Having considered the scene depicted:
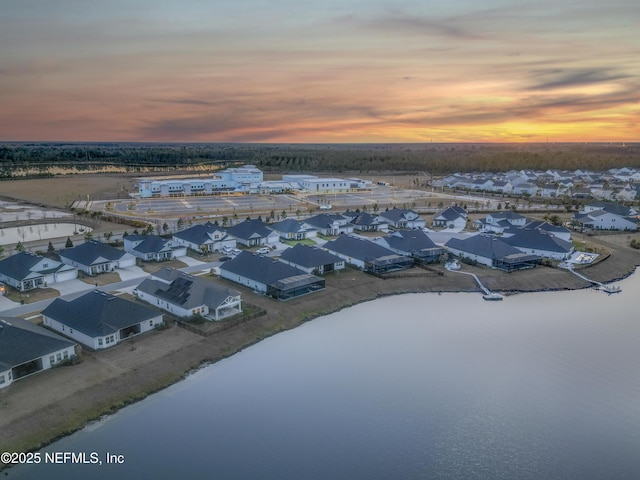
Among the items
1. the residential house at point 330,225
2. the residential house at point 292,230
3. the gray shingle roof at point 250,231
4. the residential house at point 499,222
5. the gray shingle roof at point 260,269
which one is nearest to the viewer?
the gray shingle roof at point 260,269

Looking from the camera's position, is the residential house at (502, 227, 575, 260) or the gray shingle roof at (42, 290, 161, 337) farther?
the residential house at (502, 227, 575, 260)

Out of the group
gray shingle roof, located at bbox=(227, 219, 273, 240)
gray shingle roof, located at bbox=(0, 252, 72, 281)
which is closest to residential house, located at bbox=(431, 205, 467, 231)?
gray shingle roof, located at bbox=(227, 219, 273, 240)

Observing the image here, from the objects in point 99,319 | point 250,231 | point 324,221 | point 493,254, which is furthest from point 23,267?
point 493,254

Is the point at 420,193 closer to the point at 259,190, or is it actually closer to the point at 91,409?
the point at 259,190

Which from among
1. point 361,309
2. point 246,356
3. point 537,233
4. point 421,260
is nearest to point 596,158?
point 537,233

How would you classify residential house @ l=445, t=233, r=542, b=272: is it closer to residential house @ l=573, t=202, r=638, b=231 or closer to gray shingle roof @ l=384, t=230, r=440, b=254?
gray shingle roof @ l=384, t=230, r=440, b=254

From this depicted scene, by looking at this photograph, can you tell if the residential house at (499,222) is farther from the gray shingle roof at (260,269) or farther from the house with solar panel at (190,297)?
the house with solar panel at (190,297)

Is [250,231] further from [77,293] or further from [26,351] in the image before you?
[26,351]

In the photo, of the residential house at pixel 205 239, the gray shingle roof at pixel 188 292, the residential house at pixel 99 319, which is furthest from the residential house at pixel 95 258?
the residential house at pixel 99 319
